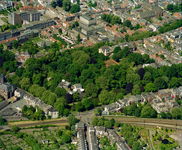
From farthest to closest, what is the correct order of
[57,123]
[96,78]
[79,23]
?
[79,23]
[96,78]
[57,123]

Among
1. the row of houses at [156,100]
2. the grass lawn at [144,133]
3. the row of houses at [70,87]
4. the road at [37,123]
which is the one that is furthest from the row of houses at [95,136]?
the row of houses at [70,87]

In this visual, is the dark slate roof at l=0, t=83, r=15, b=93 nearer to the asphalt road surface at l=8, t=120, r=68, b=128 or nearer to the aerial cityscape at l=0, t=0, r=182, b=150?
the aerial cityscape at l=0, t=0, r=182, b=150

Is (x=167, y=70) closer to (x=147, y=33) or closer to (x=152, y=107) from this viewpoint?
(x=152, y=107)

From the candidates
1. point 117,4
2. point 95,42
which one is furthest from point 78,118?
point 117,4

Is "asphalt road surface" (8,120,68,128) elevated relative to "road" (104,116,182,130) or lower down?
lower down

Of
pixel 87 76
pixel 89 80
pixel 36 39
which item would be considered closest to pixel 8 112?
pixel 89 80

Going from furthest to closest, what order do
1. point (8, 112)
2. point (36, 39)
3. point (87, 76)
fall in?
1. point (36, 39)
2. point (87, 76)
3. point (8, 112)

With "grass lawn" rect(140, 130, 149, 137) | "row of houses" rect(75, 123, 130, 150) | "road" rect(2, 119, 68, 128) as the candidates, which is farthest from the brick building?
"grass lawn" rect(140, 130, 149, 137)

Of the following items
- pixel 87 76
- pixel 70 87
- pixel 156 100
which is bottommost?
pixel 70 87

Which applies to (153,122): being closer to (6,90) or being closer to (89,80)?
(89,80)
